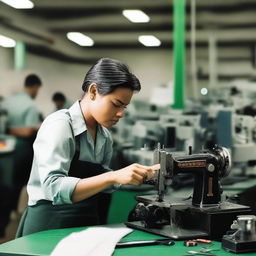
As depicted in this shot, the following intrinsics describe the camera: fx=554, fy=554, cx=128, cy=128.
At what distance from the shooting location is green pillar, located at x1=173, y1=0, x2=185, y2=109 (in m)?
4.54

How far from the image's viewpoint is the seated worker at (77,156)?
203cm

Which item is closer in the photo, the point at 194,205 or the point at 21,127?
the point at 194,205

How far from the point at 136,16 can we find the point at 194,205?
296 cm

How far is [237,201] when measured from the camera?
2.37 meters

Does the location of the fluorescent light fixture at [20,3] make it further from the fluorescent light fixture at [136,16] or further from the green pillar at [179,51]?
the green pillar at [179,51]

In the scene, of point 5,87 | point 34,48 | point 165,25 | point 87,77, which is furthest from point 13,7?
point 87,77

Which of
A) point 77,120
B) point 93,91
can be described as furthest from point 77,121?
point 93,91

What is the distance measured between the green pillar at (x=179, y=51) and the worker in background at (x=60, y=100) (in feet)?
3.04

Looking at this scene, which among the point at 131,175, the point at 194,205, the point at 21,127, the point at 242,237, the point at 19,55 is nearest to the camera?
the point at 242,237

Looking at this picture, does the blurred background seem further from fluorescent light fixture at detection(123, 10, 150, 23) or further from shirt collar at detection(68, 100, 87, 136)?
shirt collar at detection(68, 100, 87, 136)

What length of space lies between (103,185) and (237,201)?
67 cm

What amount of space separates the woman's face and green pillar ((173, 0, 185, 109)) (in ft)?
7.52

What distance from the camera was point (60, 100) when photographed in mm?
4680

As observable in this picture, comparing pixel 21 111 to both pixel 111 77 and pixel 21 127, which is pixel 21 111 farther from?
pixel 111 77
